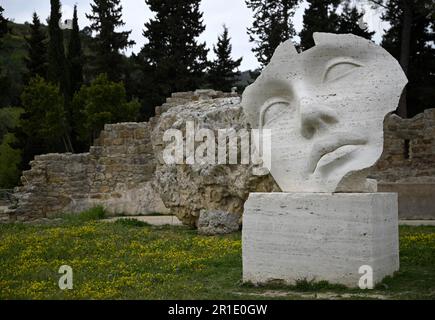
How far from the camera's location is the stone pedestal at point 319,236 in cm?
546

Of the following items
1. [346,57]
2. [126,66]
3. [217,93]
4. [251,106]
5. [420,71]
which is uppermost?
[126,66]

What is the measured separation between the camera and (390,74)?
6027 mm

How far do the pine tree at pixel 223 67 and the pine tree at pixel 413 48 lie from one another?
8.79 meters

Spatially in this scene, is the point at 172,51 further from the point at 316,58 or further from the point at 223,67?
the point at 316,58

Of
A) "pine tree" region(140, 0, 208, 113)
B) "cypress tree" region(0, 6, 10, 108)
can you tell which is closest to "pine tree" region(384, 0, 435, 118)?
"pine tree" region(140, 0, 208, 113)

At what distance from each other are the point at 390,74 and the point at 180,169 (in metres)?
5.68

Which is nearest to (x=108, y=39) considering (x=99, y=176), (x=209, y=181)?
(x=99, y=176)

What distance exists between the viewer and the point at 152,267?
7.22 m

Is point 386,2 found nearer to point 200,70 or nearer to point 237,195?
point 200,70

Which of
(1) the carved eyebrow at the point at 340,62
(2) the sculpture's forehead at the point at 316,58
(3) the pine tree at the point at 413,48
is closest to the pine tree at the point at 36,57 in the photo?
(3) the pine tree at the point at 413,48

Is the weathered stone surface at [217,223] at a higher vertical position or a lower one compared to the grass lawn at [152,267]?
higher

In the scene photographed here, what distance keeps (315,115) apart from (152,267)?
2708 millimetres

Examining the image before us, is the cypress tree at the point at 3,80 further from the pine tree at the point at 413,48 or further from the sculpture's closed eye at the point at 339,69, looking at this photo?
the sculpture's closed eye at the point at 339,69
